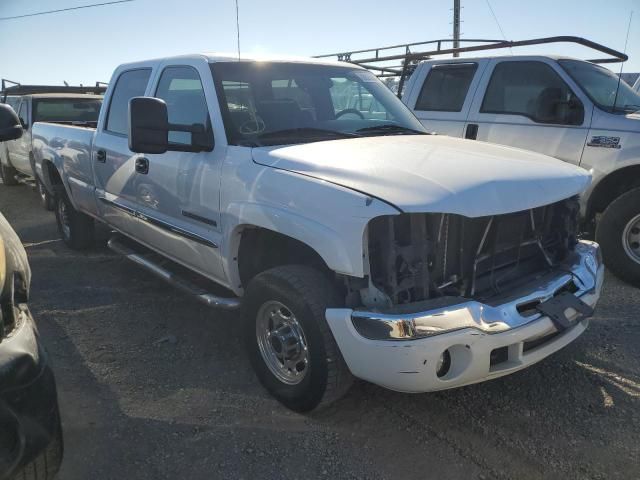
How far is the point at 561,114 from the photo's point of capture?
16.2 feet

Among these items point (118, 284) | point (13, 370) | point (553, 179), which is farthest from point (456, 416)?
point (118, 284)

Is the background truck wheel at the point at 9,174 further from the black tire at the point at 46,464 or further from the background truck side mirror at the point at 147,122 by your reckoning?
the black tire at the point at 46,464

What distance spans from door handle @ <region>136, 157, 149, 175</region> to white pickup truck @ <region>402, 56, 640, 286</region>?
329 cm

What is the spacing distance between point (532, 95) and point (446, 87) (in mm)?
1008

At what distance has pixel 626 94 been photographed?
5.35 m

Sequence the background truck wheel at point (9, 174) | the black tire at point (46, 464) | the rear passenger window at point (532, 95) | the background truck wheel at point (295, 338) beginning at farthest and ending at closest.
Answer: the background truck wheel at point (9, 174)
the rear passenger window at point (532, 95)
the background truck wheel at point (295, 338)
the black tire at point (46, 464)

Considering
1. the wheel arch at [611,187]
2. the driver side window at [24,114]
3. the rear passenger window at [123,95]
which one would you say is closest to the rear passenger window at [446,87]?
the wheel arch at [611,187]

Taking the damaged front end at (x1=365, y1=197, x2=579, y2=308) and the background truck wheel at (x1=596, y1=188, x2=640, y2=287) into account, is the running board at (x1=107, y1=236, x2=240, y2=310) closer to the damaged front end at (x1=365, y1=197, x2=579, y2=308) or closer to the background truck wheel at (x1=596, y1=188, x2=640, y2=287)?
the damaged front end at (x1=365, y1=197, x2=579, y2=308)

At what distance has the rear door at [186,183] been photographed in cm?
331

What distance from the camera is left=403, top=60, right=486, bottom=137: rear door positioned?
5746 mm

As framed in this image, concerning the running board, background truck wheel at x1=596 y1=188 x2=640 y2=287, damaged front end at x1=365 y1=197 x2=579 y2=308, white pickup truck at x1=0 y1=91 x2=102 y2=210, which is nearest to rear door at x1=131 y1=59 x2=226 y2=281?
the running board

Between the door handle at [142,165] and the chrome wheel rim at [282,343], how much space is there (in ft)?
5.26

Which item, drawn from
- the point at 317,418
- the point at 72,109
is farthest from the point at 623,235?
the point at 72,109

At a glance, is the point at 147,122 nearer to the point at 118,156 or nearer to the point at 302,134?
the point at 302,134
